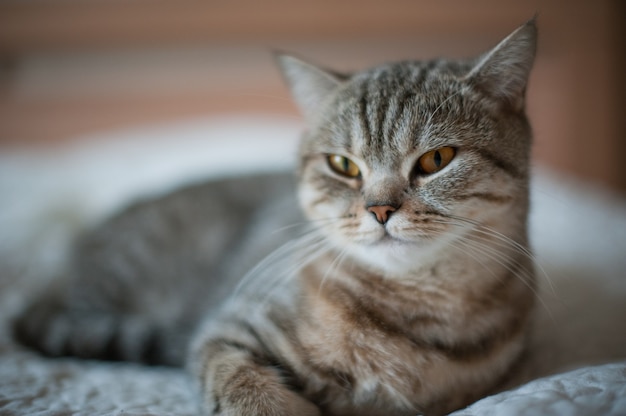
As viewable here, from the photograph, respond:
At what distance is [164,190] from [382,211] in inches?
45.7

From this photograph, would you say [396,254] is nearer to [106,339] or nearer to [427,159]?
[427,159]

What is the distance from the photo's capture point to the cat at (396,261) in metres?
0.83

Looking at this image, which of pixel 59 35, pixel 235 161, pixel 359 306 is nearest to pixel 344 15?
pixel 235 161

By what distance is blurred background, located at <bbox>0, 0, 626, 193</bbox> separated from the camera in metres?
2.48

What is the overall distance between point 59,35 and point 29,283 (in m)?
1.58

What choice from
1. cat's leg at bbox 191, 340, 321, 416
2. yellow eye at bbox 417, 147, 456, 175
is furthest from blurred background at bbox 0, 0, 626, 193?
cat's leg at bbox 191, 340, 321, 416

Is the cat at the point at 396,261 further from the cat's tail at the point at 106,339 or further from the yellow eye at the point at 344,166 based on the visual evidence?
the cat's tail at the point at 106,339

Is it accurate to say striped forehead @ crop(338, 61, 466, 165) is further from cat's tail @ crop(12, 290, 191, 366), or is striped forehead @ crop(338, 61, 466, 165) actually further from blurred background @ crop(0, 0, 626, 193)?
blurred background @ crop(0, 0, 626, 193)

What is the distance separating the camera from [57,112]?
8.55 ft

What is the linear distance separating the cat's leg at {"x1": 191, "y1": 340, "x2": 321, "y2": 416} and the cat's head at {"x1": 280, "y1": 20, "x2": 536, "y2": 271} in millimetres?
267

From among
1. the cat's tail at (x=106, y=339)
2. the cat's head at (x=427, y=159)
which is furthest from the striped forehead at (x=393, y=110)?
the cat's tail at (x=106, y=339)

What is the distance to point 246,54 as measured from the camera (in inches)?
101

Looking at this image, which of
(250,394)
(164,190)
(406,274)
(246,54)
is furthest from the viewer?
(246,54)

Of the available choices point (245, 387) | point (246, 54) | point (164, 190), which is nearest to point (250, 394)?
point (245, 387)
